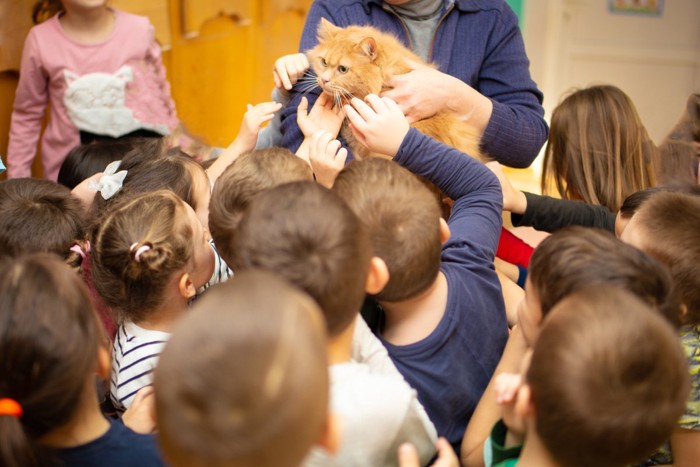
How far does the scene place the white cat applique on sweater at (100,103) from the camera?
2734mm

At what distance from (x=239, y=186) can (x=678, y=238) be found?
96 cm

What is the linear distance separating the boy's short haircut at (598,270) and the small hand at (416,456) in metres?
0.32

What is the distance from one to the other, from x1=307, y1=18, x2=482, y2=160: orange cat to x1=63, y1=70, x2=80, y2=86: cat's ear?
128cm

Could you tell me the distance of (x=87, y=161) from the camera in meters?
2.30

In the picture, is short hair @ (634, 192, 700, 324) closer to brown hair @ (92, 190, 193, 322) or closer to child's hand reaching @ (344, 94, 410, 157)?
child's hand reaching @ (344, 94, 410, 157)

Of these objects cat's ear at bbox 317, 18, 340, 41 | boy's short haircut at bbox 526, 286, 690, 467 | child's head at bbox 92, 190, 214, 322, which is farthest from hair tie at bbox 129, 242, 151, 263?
cat's ear at bbox 317, 18, 340, 41

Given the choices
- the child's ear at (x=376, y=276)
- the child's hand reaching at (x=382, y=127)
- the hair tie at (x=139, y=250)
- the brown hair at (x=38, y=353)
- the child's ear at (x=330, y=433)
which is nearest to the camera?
the child's ear at (x=330, y=433)

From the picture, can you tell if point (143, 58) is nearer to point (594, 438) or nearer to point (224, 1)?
point (224, 1)

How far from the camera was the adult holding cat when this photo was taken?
1.85 metres

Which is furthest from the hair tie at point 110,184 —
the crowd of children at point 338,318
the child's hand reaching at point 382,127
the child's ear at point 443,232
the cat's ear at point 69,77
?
the cat's ear at point 69,77

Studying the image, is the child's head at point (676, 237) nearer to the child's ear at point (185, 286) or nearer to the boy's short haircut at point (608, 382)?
the boy's short haircut at point (608, 382)

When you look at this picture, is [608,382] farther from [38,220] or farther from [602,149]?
[602,149]

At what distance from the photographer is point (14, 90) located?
2926mm

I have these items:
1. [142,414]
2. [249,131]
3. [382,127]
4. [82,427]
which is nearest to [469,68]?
[382,127]
